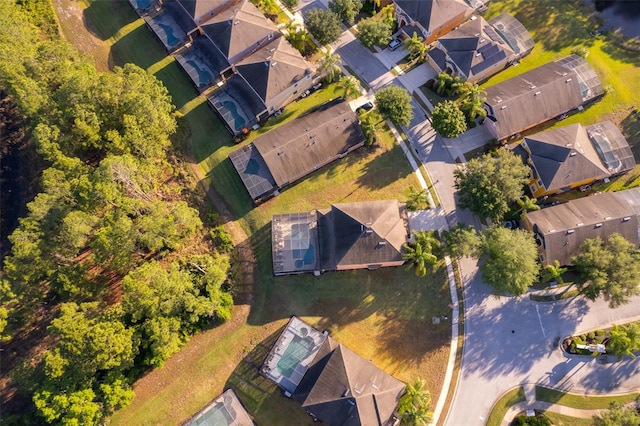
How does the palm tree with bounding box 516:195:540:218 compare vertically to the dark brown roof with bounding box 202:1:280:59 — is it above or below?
below

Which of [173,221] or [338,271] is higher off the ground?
[173,221]

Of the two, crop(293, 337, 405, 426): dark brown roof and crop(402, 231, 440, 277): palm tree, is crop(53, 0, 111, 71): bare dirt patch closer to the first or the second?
crop(402, 231, 440, 277): palm tree

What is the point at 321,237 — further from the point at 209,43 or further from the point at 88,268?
the point at 209,43

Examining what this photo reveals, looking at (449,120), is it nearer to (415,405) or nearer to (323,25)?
(323,25)

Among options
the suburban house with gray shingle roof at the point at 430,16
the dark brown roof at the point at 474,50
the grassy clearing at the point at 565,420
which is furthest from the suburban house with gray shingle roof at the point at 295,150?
the grassy clearing at the point at 565,420

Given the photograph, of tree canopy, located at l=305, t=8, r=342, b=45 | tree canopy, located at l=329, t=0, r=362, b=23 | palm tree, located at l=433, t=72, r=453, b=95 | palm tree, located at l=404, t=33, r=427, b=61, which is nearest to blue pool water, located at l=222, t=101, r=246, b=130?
tree canopy, located at l=305, t=8, r=342, b=45

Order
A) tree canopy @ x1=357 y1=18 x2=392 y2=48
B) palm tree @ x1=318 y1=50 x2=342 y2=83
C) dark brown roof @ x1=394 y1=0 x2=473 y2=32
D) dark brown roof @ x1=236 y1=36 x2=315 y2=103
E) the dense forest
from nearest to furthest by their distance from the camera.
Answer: the dense forest → dark brown roof @ x1=236 y1=36 x2=315 y2=103 → palm tree @ x1=318 y1=50 x2=342 y2=83 → tree canopy @ x1=357 y1=18 x2=392 y2=48 → dark brown roof @ x1=394 y1=0 x2=473 y2=32

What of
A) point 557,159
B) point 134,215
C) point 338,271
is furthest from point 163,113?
point 557,159

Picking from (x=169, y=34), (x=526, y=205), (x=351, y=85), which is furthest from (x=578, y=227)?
(x=169, y=34)
